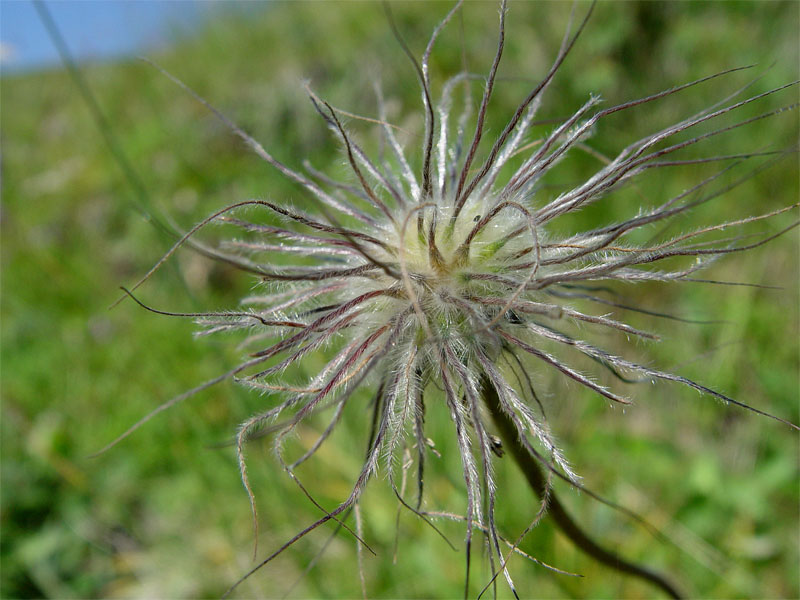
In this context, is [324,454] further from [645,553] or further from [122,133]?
[122,133]

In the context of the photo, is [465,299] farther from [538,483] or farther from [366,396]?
[366,396]

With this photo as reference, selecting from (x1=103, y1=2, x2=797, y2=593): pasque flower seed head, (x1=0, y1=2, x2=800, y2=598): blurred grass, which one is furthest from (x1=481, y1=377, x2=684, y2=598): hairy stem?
(x1=0, y1=2, x2=800, y2=598): blurred grass

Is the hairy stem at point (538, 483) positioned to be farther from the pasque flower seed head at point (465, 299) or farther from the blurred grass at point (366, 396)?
the blurred grass at point (366, 396)

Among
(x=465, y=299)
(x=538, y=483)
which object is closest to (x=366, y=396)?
(x=538, y=483)

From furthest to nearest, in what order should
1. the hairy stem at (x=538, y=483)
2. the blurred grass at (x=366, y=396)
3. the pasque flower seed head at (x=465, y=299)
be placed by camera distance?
the blurred grass at (x=366, y=396) → the hairy stem at (x=538, y=483) → the pasque flower seed head at (x=465, y=299)

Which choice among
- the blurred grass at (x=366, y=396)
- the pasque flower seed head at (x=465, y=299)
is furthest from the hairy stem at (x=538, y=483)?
the blurred grass at (x=366, y=396)

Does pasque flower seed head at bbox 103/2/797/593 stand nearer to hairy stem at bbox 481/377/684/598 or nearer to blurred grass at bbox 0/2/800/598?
hairy stem at bbox 481/377/684/598
